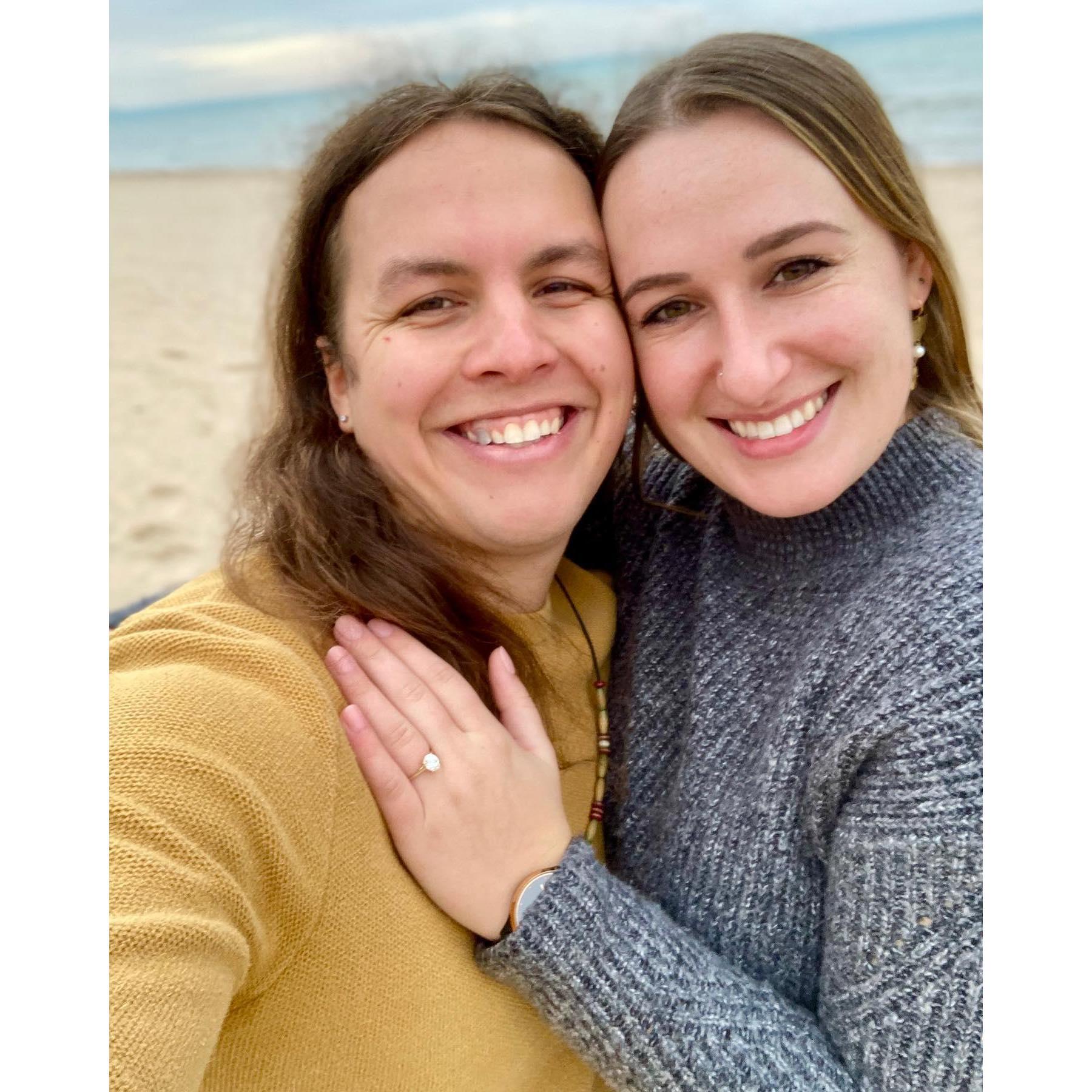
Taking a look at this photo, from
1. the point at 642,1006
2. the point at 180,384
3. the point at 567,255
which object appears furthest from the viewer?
the point at 180,384

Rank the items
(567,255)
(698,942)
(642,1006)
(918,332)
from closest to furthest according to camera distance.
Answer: (642,1006)
(698,942)
(567,255)
(918,332)

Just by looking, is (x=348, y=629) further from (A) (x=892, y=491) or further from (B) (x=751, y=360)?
(A) (x=892, y=491)

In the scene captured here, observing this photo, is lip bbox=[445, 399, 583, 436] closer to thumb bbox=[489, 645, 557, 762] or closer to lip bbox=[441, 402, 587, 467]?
lip bbox=[441, 402, 587, 467]

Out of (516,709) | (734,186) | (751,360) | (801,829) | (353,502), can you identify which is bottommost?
(801,829)

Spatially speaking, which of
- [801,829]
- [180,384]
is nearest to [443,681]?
[801,829]

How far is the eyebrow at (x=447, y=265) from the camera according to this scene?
4.50ft

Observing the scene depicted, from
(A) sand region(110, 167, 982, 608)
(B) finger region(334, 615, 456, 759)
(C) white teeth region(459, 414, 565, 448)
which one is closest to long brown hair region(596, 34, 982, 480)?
(C) white teeth region(459, 414, 565, 448)

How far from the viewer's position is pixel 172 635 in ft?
3.84

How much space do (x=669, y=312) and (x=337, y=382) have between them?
486 mm

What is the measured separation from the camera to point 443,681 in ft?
4.32

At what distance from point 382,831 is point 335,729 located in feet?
0.45
